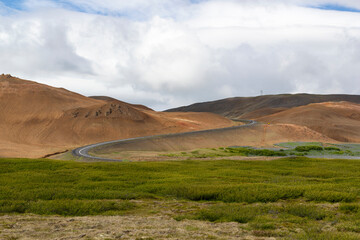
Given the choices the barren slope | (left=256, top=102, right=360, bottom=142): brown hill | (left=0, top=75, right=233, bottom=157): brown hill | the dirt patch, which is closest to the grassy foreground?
the dirt patch

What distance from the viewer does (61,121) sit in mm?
Result: 121062

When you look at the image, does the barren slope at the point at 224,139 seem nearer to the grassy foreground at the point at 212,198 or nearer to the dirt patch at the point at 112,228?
the grassy foreground at the point at 212,198

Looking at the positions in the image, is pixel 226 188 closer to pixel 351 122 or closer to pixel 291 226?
pixel 291 226

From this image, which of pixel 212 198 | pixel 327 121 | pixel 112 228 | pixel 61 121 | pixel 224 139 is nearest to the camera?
pixel 112 228

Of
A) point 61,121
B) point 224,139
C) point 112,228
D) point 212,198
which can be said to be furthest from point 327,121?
point 112,228

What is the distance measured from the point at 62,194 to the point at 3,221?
5.15 metres

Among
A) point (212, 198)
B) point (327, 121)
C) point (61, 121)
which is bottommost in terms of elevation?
point (212, 198)

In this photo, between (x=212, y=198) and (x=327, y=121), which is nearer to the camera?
(x=212, y=198)

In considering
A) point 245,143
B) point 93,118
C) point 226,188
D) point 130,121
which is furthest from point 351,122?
point 226,188

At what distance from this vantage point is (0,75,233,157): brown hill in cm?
11150

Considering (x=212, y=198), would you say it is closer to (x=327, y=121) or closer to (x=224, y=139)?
(x=224, y=139)

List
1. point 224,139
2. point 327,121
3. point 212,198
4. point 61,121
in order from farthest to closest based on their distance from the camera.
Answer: point 327,121 → point 61,121 → point 224,139 → point 212,198

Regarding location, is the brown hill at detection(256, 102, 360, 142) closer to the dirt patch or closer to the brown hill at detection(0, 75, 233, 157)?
the brown hill at detection(0, 75, 233, 157)

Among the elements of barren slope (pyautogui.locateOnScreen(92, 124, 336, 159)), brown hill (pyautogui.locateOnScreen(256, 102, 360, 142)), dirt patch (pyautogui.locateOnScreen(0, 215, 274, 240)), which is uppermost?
brown hill (pyautogui.locateOnScreen(256, 102, 360, 142))
